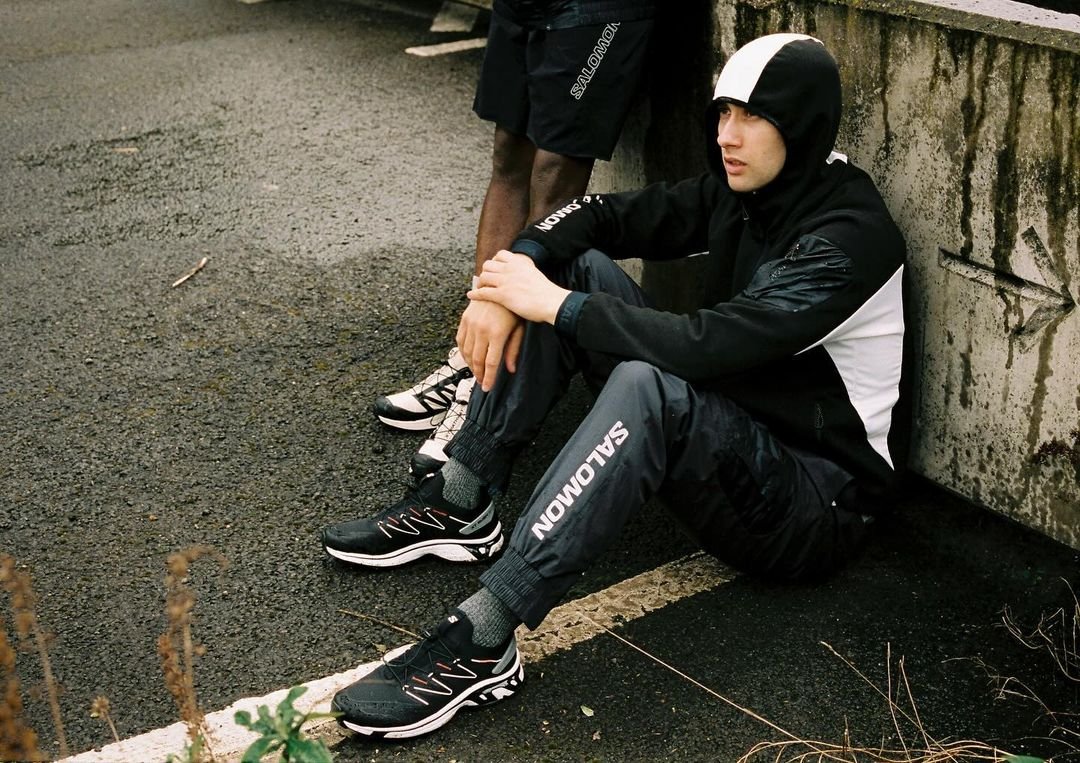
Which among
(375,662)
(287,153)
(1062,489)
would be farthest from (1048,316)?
(287,153)

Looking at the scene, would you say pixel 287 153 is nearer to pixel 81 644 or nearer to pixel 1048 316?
pixel 81 644

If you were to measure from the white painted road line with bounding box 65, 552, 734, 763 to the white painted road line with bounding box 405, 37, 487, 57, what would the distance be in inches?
209

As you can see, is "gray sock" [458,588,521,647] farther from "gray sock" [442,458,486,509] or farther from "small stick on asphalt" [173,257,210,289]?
"small stick on asphalt" [173,257,210,289]

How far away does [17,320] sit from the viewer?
4.68 m

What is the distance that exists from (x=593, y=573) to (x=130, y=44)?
6283 mm

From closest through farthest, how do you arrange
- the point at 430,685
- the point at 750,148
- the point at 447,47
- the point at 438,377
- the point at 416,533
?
1. the point at 430,685
2. the point at 750,148
3. the point at 416,533
4. the point at 438,377
5. the point at 447,47

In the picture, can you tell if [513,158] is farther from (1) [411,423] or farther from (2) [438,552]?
(2) [438,552]

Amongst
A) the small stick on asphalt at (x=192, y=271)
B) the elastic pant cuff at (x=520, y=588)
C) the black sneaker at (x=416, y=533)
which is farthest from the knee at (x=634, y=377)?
the small stick on asphalt at (x=192, y=271)

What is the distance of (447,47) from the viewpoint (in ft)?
26.4

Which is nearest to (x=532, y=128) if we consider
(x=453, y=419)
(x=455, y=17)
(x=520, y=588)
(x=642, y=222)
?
(x=642, y=222)

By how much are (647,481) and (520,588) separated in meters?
0.35

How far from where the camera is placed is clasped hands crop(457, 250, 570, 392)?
9.89ft

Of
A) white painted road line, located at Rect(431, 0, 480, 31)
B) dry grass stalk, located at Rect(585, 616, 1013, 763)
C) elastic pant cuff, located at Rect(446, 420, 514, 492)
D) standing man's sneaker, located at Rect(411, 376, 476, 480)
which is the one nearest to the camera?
dry grass stalk, located at Rect(585, 616, 1013, 763)

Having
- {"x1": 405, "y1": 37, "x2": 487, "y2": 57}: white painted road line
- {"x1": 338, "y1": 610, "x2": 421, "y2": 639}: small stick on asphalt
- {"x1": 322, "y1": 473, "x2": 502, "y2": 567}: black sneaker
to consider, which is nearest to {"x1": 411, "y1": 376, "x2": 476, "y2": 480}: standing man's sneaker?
{"x1": 322, "y1": 473, "x2": 502, "y2": 567}: black sneaker
